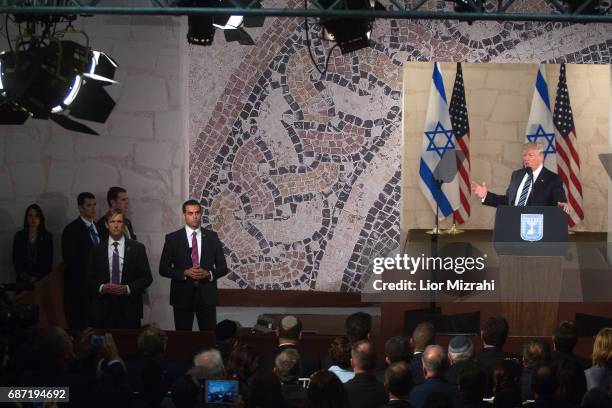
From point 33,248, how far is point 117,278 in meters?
1.33

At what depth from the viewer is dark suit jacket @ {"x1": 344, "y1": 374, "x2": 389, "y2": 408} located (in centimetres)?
658

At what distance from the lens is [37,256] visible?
10703 millimetres

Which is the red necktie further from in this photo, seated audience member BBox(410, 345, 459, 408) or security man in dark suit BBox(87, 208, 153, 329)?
seated audience member BBox(410, 345, 459, 408)

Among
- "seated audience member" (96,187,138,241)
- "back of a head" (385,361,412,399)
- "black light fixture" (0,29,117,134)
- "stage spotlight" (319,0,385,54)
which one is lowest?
"back of a head" (385,361,412,399)

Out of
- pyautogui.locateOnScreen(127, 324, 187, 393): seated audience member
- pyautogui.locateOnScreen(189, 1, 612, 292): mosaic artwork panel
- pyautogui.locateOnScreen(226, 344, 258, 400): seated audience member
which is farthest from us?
pyautogui.locateOnScreen(189, 1, 612, 292): mosaic artwork panel

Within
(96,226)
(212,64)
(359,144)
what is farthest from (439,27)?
(96,226)

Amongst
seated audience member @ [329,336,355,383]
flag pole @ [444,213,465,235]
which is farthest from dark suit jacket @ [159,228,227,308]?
flag pole @ [444,213,465,235]

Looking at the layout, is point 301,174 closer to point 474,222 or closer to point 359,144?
point 359,144

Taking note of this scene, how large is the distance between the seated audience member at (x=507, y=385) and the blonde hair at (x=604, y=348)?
0.67 metres

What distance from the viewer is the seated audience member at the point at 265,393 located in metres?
5.94

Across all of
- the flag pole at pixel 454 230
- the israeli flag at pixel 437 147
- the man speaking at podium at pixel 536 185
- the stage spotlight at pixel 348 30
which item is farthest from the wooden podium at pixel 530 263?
the flag pole at pixel 454 230

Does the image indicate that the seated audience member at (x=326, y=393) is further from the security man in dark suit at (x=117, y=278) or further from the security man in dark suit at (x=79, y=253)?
the security man in dark suit at (x=79, y=253)

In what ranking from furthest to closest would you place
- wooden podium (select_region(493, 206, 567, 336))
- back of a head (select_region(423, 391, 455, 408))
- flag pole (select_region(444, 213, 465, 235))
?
1. flag pole (select_region(444, 213, 465, 235))
2. wooden podium (select_region(493, 206, 567, 336))
3. back of a head (select_region(423, 391, 455, 408))

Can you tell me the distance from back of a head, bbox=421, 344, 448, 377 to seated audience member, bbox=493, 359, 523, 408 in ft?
0.94
